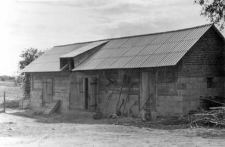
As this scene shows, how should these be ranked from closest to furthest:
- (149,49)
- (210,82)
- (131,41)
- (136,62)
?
(210,82), (136,62), (149,49), (131,41)

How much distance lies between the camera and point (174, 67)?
16.9m

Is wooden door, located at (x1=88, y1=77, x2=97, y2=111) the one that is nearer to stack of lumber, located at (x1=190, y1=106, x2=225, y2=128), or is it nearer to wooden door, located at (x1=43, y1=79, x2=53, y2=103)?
wooden door, located at (x1=43, y1=79, x2=53, y2=103)

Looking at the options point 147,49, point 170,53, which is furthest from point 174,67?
point 147,49

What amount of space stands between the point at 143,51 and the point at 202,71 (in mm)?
3732

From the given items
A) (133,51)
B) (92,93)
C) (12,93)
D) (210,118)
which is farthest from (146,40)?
(12,93)

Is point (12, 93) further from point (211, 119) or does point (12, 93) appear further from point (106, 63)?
point (211, 119)

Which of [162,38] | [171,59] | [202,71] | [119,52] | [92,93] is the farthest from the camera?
[119,52]

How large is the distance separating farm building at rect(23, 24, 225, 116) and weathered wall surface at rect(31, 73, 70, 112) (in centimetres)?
7

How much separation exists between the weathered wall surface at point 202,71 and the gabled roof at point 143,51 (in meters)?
0.54

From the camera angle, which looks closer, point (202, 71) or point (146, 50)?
point (202, 71)

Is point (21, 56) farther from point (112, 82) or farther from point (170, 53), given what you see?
point (170, 53)

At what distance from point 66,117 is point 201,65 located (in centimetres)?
886

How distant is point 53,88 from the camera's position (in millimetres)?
24750

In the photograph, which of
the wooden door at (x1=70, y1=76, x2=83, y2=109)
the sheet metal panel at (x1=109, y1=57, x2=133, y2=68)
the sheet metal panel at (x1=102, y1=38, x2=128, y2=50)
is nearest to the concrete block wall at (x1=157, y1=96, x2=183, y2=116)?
the sheet metal panel at (x1=109, y1=57, x2=133, y2=68)
